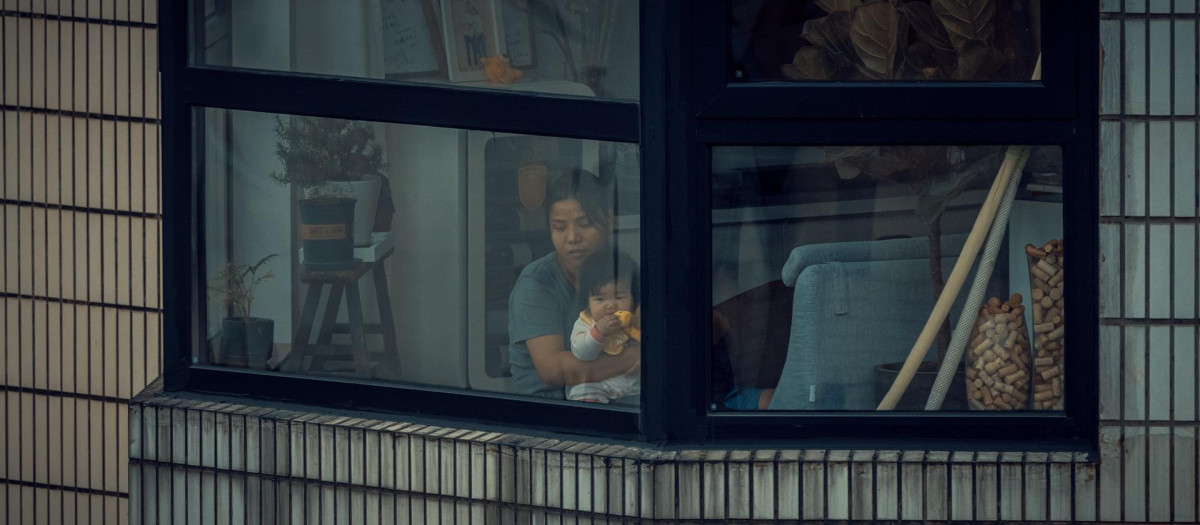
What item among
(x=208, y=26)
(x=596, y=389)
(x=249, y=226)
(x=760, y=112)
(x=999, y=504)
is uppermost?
(x=208, y=26)

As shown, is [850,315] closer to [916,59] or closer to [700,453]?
[700,453]

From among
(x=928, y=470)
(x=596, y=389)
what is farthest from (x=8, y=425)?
(x=928, y=470)

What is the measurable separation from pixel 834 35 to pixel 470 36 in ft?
3.58

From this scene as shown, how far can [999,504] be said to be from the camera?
4219 mm

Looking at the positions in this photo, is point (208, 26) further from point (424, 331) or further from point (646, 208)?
point (646, 208)

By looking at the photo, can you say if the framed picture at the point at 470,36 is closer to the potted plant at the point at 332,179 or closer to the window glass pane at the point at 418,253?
the window glass pane at the point at 418,253

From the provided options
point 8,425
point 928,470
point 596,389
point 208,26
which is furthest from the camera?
point 8,425

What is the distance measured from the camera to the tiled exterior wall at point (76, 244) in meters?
5.16

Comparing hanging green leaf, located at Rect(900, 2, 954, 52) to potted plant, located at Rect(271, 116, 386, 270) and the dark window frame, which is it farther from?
potted plant, located at Rect(271, 116, 386, 270)

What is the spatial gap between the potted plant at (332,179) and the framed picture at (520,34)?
0.54 metres

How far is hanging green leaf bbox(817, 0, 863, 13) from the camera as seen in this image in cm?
427

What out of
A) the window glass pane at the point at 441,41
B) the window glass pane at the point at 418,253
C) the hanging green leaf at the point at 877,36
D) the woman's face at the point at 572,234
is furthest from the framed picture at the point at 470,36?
the hanging green leaf at the point at 877,36

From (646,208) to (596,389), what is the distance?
59 centimetres

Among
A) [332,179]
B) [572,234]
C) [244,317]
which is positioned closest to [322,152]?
[332,179]
